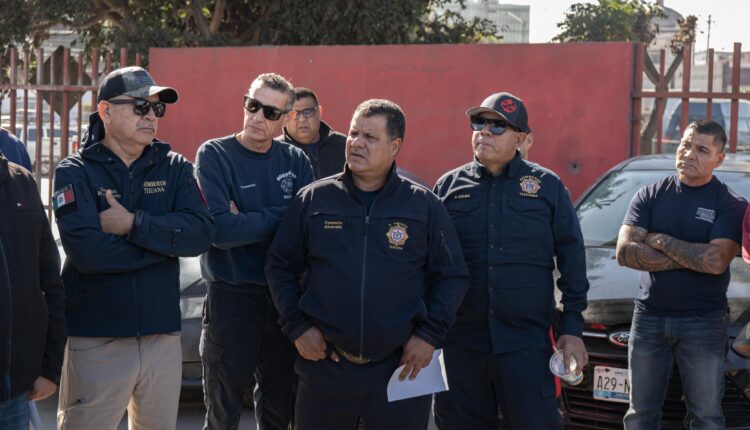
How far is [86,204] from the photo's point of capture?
3936 millimetres

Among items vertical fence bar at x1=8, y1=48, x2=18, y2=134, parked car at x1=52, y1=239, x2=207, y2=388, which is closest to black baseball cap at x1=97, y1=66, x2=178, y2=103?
parked car at x1=52, y1=239, x2=207, y2=388

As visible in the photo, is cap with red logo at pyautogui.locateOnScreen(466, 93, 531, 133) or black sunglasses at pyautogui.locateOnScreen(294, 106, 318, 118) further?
black sunglasses at pyautogui.locateOnScreen(294, 106, 318, 118)

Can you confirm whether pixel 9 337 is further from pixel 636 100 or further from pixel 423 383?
pixel 636 100

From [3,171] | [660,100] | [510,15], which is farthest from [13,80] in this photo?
[510,15]

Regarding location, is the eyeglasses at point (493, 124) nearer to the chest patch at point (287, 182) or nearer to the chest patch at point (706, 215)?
the chest patch at point (287, 182)

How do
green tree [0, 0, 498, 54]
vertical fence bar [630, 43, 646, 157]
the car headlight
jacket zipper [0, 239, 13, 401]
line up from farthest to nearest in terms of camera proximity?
green tree [0, 0, 498, 54] → vertical fence bar [630, 43, 646, 157] → the car headlight → jacket zipper [0, 239, 13, 401]

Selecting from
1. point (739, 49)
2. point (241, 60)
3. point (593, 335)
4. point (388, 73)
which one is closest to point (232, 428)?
point (593, 335)

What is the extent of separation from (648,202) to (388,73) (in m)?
6.39

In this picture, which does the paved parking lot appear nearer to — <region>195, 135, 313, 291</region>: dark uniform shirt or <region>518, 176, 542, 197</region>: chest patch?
<region>195, 135, 313, 291</region>: dark uniform shirt

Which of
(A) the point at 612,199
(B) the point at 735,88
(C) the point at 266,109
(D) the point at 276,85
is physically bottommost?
(A) the point at 612,199

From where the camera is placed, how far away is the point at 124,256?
12.8 feet

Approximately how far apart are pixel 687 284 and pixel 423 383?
156cm

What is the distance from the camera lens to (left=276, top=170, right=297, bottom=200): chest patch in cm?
448

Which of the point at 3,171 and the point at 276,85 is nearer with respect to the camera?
the point at 3,171
